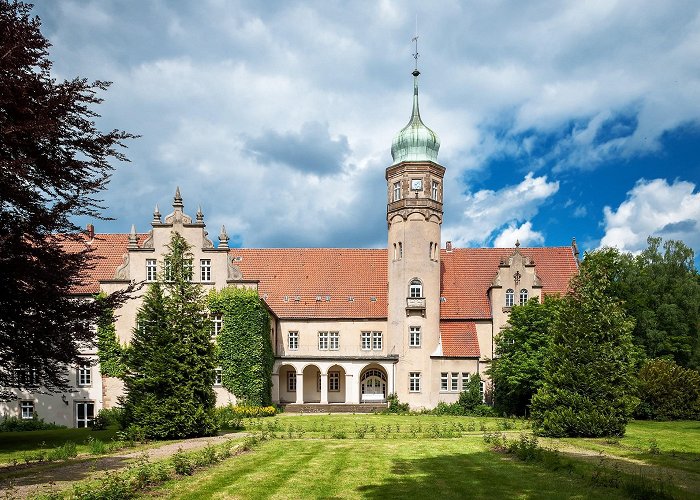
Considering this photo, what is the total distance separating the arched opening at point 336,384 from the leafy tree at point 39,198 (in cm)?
2620

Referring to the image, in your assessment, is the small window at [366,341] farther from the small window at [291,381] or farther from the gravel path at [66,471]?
the gravel path at [66,471]

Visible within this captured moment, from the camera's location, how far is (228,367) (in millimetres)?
36625

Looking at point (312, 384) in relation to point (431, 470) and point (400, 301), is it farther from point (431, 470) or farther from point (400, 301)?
point (431, 470)

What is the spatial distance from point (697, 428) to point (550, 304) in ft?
30.3

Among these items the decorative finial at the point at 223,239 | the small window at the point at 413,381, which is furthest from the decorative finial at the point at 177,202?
the small window at the point at 413,381

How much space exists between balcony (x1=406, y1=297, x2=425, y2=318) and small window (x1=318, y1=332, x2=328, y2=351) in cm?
600

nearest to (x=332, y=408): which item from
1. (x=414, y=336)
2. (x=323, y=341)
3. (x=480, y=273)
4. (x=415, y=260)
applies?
(x=323, y=341)

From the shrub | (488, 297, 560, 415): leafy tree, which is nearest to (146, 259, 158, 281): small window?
(488, 297, 560, 415): leafy tree

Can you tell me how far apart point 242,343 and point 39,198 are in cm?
1993

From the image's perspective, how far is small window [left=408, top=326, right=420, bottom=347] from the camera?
136 ft

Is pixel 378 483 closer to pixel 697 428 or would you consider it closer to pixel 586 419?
pixel 586 419

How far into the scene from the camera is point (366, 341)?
4288 cm

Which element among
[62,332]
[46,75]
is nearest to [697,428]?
[62,332]

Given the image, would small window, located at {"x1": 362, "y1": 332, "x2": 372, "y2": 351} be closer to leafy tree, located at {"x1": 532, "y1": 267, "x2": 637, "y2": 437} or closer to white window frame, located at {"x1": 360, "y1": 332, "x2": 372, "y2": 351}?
white window frame, located at {"x1": 360, "y1": 332, "x2": 372, "y2": 351}
